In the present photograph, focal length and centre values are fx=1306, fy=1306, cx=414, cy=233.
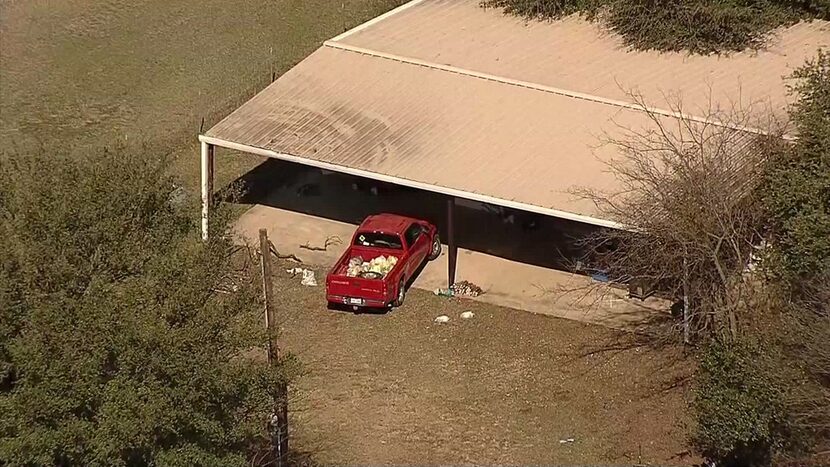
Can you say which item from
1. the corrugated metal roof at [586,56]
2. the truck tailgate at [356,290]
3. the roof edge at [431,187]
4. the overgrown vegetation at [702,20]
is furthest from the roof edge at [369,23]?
the truck tailgate at [356,290]

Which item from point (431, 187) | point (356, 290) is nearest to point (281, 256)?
point (356, 290)

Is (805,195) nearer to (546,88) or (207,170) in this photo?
(546,88)

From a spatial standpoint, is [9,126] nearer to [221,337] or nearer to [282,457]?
[282,457]

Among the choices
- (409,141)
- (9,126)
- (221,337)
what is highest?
(221,337)

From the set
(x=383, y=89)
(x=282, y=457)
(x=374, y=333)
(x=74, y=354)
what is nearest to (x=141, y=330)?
(x=74, y=354)

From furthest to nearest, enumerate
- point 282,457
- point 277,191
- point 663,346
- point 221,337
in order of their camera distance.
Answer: point 277,191, point 663,346, point 282,457, point 221,337

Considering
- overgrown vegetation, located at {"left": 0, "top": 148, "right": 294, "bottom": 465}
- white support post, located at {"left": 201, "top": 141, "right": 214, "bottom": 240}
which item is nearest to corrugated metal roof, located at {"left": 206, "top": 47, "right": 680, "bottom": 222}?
white support post, located at {"left": 201, "top": 141, "right": 214, "bottom": 240}

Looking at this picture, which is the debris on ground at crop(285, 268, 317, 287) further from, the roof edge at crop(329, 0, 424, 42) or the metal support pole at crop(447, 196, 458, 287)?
the roof edge at crop(329, 0, 424, 42)
